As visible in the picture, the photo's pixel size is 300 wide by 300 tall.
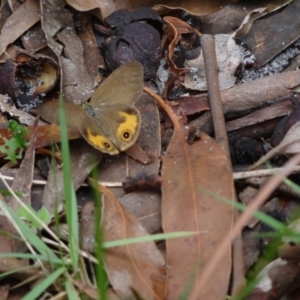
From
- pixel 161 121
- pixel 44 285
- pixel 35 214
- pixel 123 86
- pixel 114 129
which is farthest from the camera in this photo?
pixel 161 121

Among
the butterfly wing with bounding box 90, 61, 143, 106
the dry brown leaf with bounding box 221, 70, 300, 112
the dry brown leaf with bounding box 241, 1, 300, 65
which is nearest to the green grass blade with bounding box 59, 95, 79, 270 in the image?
the butterfly wing with bounding box 90, 61, 143, 106

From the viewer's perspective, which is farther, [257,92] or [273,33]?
[273,33]

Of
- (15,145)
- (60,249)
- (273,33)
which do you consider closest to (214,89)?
(273,33)

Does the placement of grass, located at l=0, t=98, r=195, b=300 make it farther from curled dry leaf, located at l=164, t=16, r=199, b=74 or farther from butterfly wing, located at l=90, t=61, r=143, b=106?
curled dry leaf, located at l=164, t=16, r=199, b=74

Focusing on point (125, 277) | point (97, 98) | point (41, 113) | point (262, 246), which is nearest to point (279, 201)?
point (262, 246)

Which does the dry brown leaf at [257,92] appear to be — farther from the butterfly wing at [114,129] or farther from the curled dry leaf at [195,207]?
the butterfly wing at [114,129]

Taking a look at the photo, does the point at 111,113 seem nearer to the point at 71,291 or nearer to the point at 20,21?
the point at 71,291
